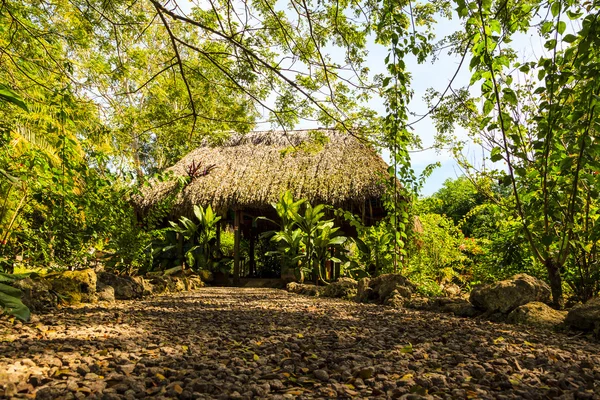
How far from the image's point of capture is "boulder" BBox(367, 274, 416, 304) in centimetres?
425

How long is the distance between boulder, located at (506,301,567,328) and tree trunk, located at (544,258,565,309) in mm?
312

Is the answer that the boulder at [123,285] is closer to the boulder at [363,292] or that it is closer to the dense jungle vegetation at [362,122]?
the dense jungle vegetation at [362,122]

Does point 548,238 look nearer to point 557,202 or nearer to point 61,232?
point 557,202

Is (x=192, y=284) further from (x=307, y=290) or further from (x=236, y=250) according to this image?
(x=236, y=250)

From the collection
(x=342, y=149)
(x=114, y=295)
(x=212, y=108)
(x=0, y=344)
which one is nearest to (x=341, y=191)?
(x=342, y=149)

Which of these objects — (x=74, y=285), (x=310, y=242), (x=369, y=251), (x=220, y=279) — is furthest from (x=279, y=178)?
(x=74, y=285)

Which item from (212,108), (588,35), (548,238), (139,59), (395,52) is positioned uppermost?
(139,59)

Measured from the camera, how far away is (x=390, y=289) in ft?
14.3

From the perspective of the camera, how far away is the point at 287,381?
165 centimetres

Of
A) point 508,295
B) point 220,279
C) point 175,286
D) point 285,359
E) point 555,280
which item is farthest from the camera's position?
point 220,279

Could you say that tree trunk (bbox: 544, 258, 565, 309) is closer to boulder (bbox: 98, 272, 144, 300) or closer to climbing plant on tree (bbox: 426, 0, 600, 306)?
climbing plant on tree (bbox: 426, 0, 600, 306)

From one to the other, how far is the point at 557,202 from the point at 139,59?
5.27m

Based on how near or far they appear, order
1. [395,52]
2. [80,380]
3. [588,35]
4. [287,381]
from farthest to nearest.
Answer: [395,52] < [588,35] < [287,381] < [80,380]

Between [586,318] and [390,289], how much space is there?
191 centimetres
